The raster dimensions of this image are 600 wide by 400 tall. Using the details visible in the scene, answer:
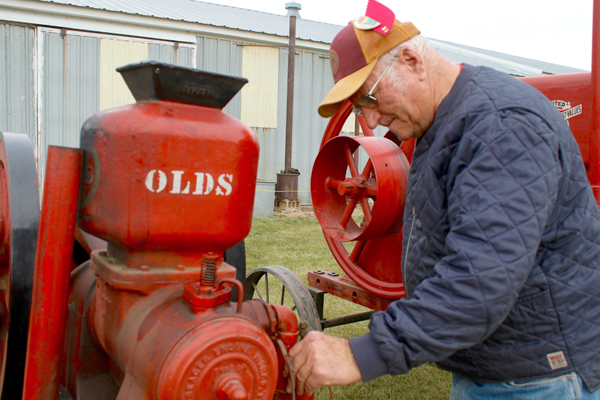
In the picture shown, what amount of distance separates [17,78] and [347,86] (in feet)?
26.1

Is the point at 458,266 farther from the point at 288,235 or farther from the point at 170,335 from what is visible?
the point at 288,235

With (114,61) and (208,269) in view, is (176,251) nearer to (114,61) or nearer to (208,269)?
(208,269)

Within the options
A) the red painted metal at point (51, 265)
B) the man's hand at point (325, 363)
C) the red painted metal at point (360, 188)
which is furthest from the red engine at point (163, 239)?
the red painted metal at point (360, 188)

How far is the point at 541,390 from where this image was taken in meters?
1.21

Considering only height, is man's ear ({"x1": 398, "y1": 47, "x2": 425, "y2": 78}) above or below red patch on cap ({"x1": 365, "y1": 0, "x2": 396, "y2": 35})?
below

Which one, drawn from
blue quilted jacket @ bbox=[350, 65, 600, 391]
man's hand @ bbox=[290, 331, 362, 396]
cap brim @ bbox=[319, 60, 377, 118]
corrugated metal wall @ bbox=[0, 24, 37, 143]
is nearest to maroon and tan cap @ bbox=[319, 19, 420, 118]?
cap brim @ bbox=[319, 60, 377, 118]

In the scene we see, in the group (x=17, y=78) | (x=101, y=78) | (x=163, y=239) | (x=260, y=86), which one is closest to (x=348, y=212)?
(x=163, y=239)

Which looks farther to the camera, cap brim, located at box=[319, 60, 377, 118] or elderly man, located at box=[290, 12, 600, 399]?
cap brim, located at box=[319, 60, 377, 118]

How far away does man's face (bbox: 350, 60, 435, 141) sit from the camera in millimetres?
1261

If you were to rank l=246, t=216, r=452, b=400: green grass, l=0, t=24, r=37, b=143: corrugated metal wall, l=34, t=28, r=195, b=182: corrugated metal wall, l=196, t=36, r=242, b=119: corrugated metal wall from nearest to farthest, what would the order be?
1. l=246, t=216, r=452, b=400: green grass
2. l=0, t=24, r=37, b=143: corrugated metal wall
3. l=34, t=28, r=195, b=182: corrugated metal wall
4. l=196, t=36, r=242, b=119: corrugated metal wall

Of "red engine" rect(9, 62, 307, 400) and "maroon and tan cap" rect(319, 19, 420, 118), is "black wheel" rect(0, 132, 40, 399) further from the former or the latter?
"maroon and tan cap" rect(319, 19, 420, 118)

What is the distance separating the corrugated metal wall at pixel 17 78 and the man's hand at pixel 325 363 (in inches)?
310

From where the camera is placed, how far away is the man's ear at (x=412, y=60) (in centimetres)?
124

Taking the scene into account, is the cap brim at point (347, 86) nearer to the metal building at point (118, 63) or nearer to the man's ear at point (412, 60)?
the man's ear at point (412, 60)
